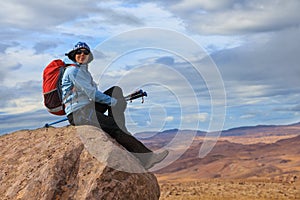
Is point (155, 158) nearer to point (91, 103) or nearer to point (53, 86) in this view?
point (91, 103)

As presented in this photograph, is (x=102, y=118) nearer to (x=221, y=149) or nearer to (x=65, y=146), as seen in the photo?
(x=65, y=146)

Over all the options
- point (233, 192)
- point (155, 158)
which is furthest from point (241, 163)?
point (155, 158)

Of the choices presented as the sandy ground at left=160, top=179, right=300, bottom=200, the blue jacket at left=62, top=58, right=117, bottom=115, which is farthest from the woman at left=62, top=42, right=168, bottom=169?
the sandy ground at left=160, top=179, right=300, bottom=200

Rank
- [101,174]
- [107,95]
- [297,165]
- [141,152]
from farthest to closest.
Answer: [297,165] → [141,152] → [107,95] → [101,174]

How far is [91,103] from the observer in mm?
7281

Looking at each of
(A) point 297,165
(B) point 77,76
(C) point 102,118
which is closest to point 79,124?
(C) point 102,118

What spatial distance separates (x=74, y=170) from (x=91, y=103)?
1062mm

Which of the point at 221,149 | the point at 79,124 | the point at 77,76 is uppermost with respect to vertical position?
the point at 77,76

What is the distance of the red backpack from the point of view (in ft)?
24.1

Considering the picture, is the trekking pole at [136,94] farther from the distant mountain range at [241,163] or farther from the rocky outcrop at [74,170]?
the distant mountain range at [241,163]

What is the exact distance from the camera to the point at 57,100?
291 inches

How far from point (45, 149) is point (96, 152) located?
0.86 meters

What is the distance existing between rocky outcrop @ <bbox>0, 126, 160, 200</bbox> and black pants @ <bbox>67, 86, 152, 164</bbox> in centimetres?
14

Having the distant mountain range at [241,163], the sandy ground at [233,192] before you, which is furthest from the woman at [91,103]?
the distant mountain range at [241,163]
